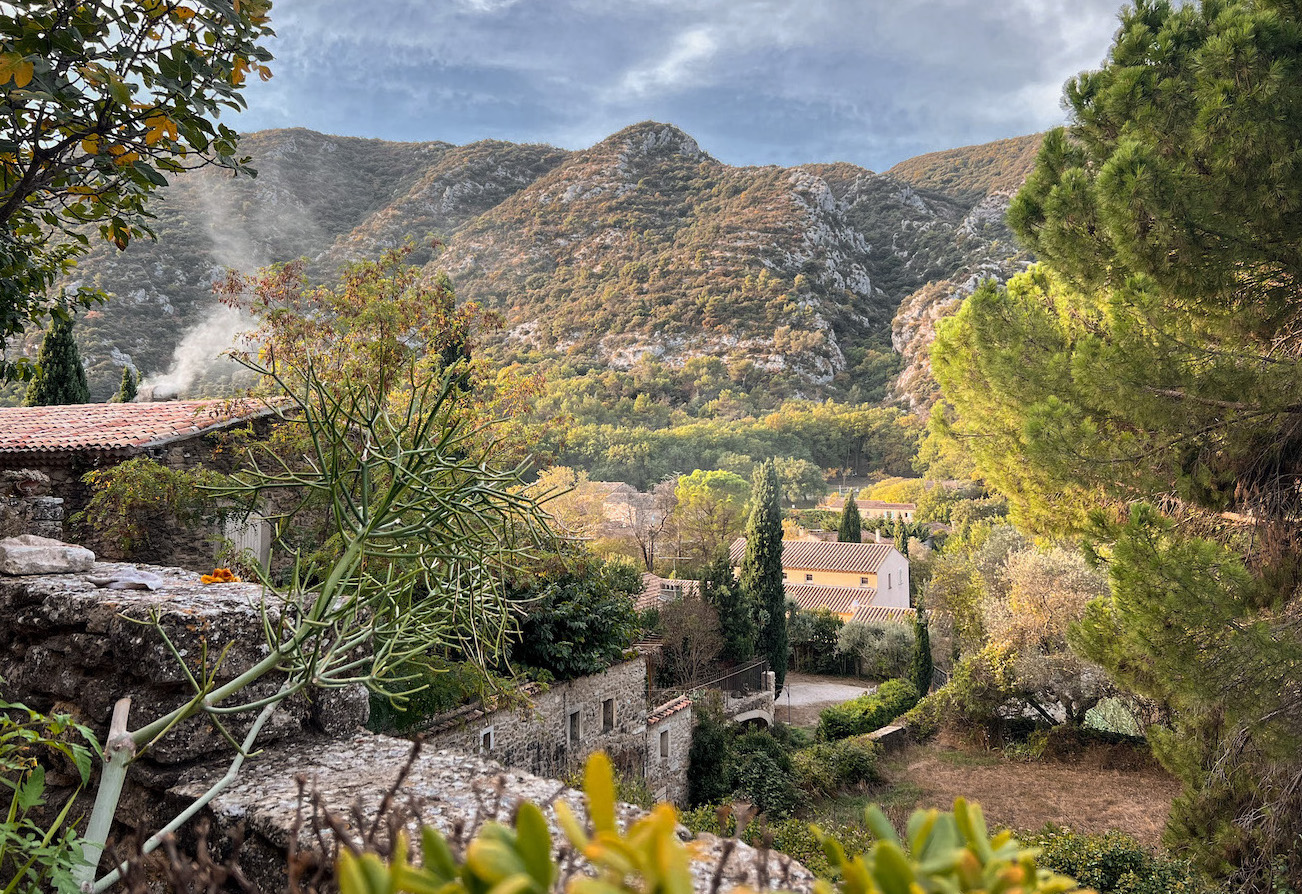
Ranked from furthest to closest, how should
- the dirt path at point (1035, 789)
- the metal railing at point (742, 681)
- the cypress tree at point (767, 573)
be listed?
the cypress tree at point (767, 573)
the metal railing at point (742, 681)
the dirt path at point (1035, 789)

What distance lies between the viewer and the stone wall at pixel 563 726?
24.8ft

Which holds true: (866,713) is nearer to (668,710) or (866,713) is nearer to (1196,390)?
(668,710)

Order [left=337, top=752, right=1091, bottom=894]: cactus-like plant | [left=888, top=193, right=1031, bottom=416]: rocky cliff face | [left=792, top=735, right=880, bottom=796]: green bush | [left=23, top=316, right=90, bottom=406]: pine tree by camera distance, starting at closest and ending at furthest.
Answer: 1. [left=337, top=752, right=1091, bottom=894]: cactus-like plant
2. [left=792, top=735, right=880, bottom=796]: green bush
3. [left=23, top=316, right=90, bottom=406]: pine tree
4. [left=888, top=193, right=1031, bottom=416]: rocky cliff face

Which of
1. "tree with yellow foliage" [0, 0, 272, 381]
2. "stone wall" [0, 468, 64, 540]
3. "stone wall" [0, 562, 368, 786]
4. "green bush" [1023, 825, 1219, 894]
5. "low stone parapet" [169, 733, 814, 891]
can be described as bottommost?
"green bush" [1023, 825, 1219, 894]

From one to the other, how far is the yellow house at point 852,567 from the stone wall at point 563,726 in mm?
18432

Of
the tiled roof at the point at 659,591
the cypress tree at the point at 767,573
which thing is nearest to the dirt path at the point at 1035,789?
the cypress tree at the point at 767,573

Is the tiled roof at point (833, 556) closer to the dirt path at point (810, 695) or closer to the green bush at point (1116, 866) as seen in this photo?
the dirt path at point (810, 695)

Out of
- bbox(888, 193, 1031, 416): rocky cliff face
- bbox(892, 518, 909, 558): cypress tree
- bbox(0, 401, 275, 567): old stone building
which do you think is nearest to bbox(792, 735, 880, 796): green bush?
bbox(0, 401, 275, 567): old stone building

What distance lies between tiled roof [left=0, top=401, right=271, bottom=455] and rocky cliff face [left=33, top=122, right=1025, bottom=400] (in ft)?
125

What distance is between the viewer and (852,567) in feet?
98.7

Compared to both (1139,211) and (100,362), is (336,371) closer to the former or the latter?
(1139,211)

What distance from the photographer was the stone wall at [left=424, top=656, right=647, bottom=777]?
755cm

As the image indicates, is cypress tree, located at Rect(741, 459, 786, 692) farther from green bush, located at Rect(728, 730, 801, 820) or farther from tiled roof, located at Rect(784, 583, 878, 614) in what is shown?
tiled roof, located at Rect(784, 583, 878, 614)

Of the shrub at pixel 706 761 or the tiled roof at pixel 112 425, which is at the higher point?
the tiled roof at pixel 112 425
